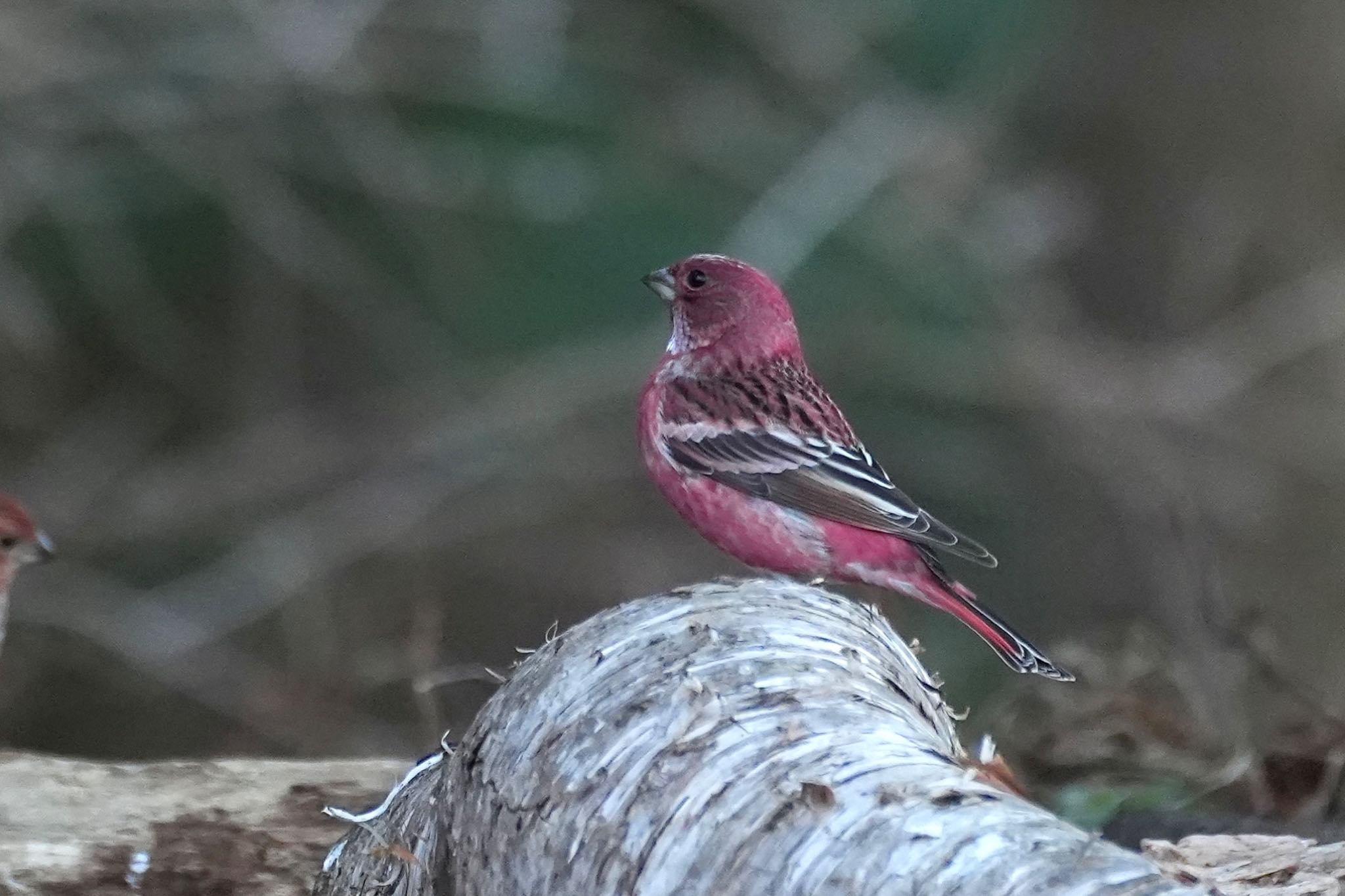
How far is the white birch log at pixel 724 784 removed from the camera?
234cm

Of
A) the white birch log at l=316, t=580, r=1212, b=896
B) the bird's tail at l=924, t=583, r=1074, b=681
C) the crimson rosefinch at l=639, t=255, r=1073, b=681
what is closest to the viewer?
the white birch log at l=316, t=580, r=1212, b=896

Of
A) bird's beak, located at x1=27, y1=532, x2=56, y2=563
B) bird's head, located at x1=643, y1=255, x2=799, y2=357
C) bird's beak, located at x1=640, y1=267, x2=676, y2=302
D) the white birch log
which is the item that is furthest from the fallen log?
bird's beak, located at x1=640, y1=267, x2=676, y2=302

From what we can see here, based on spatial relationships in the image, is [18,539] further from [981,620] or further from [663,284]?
[981,620]

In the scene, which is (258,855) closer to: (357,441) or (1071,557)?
(357,441)

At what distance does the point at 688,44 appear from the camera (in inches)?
316

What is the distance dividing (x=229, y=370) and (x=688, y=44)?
2576 millimetres

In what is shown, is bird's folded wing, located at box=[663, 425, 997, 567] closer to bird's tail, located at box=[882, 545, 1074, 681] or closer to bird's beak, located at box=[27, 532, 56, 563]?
bird's tail, located at box=[882, 545, 1074, 681]

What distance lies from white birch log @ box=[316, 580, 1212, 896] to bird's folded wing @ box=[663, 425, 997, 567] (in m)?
1.00

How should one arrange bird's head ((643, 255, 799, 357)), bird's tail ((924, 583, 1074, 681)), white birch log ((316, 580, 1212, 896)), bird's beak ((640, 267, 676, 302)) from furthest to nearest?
bird's beak ((640, 267, 676, 302)) → bird's head ((643, 255, 799, 357)) → bird's tail ((924, 583, 1074, 681)) → white birch log ((316, 580, 1212, 896))

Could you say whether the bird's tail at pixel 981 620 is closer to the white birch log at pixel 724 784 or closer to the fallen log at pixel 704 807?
the fallen log at pixel 704 807

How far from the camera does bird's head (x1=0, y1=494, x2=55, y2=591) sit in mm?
5398

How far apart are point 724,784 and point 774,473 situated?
2.08 metres

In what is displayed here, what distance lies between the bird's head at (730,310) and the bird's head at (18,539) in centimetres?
201

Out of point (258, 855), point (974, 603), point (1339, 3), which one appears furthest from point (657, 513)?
point (258, 855)
